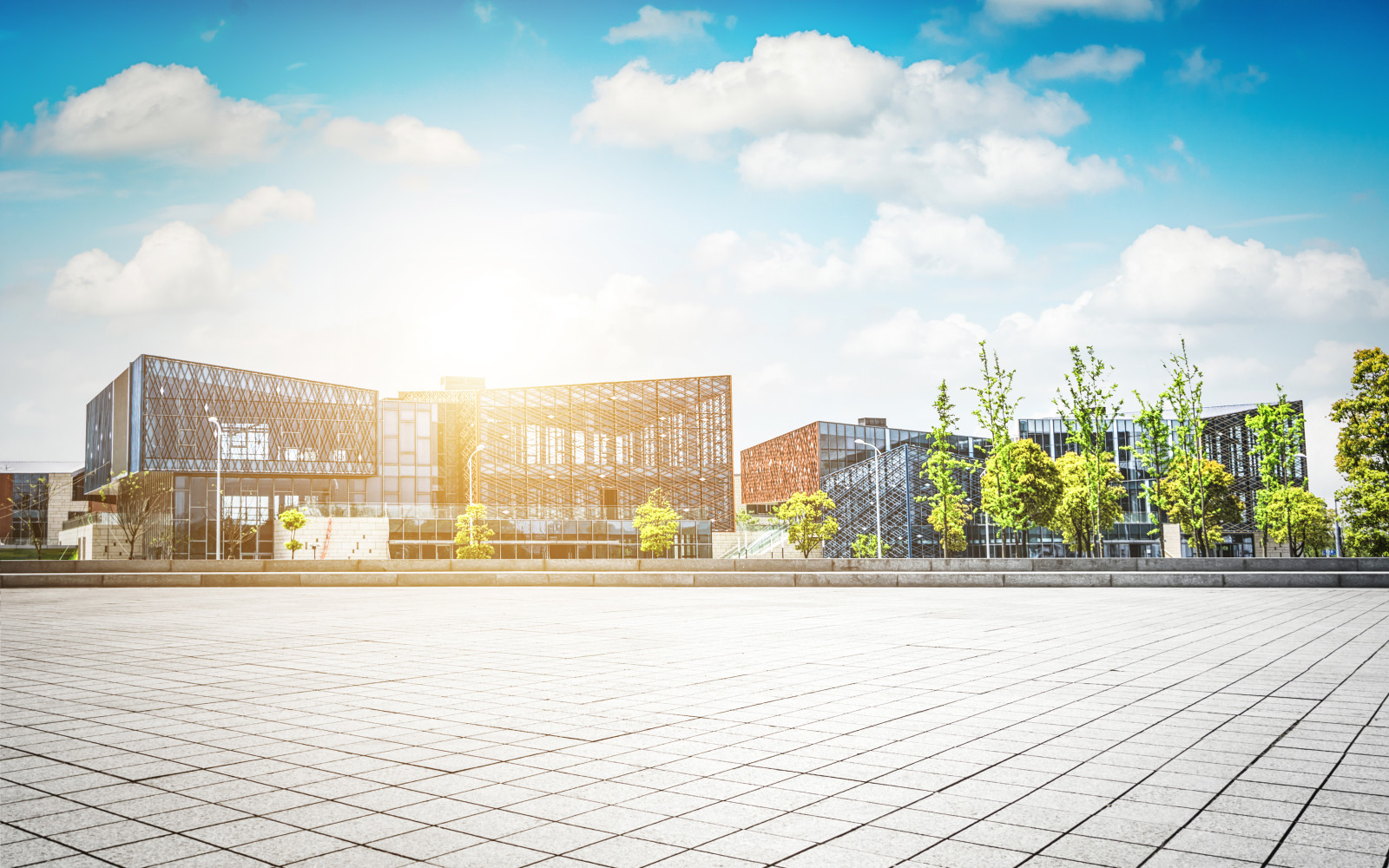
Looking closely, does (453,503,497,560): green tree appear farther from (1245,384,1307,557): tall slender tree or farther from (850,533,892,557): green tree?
(1245,384,1307,557): tall slender tree

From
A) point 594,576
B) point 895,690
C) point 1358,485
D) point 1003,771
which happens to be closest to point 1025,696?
point 895,690

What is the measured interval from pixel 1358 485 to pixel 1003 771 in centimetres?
4503

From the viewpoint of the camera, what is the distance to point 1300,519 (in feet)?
184

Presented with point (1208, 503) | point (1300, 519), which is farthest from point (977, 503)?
point (1300, 519)

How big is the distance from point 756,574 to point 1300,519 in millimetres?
49484

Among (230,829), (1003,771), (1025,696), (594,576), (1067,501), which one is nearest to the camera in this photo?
(230,829)

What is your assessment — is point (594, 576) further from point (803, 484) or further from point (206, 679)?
point (803, 484)

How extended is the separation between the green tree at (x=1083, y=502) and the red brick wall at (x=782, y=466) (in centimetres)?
3420

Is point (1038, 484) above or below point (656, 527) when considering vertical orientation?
above

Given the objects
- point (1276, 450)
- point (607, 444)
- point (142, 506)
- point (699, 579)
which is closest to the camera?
point (699, 579)

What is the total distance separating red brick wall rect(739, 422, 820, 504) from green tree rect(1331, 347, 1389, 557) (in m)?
55.8

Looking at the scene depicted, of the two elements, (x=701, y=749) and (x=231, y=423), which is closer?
(x=701, y=749)

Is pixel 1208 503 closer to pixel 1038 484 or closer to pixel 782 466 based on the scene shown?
pixel 1038 484

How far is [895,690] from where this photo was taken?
7.24 m
